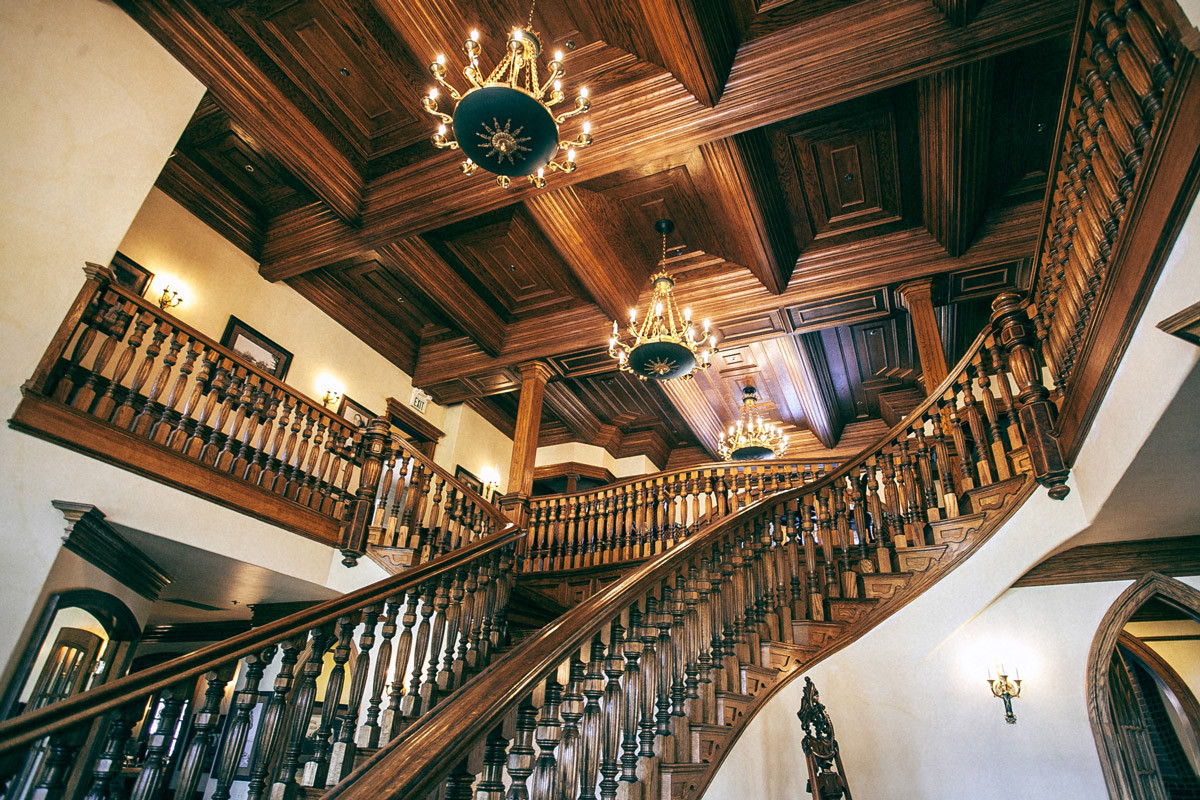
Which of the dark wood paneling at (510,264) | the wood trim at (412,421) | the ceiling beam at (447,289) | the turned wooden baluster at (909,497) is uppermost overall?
the dark wood paneling at (510,264)

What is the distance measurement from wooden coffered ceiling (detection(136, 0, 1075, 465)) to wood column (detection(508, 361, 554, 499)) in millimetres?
225

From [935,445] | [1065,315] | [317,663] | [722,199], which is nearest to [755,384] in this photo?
[722,199]

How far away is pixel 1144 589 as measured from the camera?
4031mm

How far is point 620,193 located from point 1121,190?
4683 millimetres

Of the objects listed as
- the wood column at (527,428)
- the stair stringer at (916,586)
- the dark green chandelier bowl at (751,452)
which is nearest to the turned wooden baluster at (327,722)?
the stair stringer at (916,586)

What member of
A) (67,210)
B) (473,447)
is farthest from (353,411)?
(67,210)

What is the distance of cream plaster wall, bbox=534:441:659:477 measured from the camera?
444 inches

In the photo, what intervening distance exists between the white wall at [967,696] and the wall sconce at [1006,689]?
0.05 metres

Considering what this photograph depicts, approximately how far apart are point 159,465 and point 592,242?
440 cm

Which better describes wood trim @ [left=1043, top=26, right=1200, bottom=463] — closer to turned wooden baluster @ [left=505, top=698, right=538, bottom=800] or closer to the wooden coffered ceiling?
turned wooden baluster @ [left=505, top=698, right=538, bottom=800]

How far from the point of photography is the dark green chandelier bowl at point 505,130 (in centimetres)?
416

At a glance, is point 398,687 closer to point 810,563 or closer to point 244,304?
point 810,563

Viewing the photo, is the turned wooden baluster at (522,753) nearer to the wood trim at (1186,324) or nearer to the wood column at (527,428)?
the wood trim at (1186,324)

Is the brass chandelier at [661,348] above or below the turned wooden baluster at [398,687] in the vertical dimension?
above
